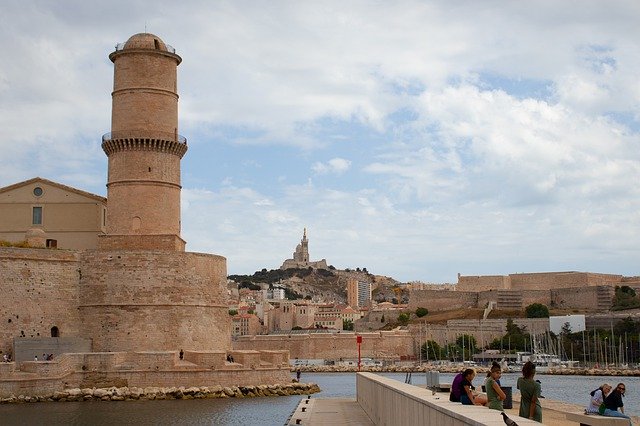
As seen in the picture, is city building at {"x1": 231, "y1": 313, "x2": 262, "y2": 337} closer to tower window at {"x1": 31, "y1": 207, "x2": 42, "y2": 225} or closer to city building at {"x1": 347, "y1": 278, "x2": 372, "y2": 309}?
city building at {"x1": 347, "y1": 278, "x2": 372, "y2": 309}

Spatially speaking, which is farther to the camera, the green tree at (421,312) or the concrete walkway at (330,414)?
the green tree at (421,312)

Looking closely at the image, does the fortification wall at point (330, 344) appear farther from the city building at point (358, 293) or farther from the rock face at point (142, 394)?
the city building at point (358, 293)

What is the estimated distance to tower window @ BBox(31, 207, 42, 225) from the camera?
3572 centimetres

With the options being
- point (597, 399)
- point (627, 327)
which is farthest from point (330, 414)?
point (627, 327)

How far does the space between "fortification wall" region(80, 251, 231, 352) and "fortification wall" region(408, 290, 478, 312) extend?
236ft

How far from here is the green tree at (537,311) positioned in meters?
93.3

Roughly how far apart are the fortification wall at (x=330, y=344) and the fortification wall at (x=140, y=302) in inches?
1945

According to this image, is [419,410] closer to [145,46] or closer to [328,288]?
[145,46]

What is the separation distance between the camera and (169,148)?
3472cm

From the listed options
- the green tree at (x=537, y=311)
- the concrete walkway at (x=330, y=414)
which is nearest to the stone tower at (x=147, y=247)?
the concrete walkway at (x=330, y=414)

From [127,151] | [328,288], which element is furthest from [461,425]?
[328,288]

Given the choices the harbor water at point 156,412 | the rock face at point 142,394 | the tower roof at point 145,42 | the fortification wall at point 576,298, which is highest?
the tower roof at point 145,42

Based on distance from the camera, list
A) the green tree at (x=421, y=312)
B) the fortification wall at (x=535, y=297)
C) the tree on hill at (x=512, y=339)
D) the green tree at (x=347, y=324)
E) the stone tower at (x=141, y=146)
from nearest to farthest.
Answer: the stone tower at (x=141, y=146) → the tree on hill at (x=512, y=339) → the fortification wall at (x=535, y=297) → the green tree at (x=421, y=312) → the green tree at (x=347, y=324)

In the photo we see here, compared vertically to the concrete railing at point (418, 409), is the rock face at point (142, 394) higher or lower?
lower
